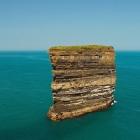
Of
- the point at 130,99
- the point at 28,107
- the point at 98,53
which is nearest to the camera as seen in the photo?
the point at 98,53

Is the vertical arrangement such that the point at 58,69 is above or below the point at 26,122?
above

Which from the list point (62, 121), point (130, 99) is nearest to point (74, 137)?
point (62, 121)

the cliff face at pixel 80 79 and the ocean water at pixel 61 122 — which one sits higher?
the cliff face at pixel 80 79

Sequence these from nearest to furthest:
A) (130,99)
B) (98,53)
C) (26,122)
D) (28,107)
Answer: (26,122), (98,53), (28,107), (130,99)

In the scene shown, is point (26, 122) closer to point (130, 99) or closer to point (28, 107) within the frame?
point (28, 107)

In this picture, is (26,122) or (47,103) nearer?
(26,122)

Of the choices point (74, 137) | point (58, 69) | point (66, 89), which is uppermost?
point (58, 69)

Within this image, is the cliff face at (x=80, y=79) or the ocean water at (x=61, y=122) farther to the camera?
the cliff face at (x=80, y=79)

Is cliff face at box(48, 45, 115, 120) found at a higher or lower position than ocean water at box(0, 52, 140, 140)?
higher
